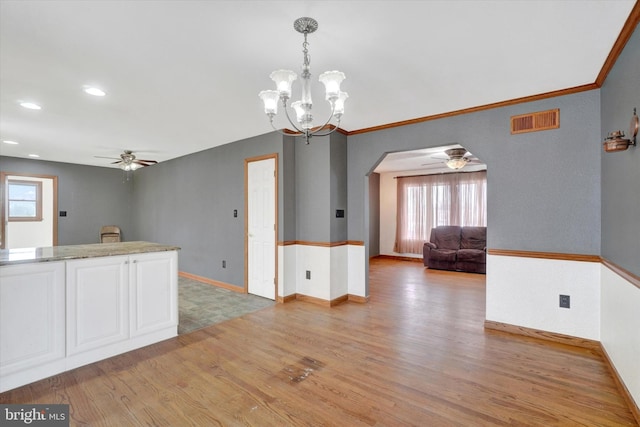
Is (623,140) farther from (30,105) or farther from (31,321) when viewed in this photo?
(30,105)

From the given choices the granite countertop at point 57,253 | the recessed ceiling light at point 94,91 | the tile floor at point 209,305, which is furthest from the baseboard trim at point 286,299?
the recessed ceiling light at point 94,91

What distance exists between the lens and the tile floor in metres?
3.50

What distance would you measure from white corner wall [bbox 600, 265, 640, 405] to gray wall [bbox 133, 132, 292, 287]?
3394mm

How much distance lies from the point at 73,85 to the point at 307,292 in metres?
3.48

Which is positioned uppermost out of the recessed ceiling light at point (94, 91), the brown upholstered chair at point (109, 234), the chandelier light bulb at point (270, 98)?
the recessed ceiling light at point (94, 91)

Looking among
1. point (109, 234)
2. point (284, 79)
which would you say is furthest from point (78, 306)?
point (109, 234)

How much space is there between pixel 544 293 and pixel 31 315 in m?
4.40

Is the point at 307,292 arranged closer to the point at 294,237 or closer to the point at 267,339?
the point at 294,237

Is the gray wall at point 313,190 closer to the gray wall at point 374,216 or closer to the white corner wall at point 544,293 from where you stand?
the white corner wall at point 544,293

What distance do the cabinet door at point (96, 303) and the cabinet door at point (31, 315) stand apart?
7 centimetres

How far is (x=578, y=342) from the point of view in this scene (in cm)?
278

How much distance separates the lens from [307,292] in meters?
4.30

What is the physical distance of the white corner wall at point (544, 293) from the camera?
2.76 m

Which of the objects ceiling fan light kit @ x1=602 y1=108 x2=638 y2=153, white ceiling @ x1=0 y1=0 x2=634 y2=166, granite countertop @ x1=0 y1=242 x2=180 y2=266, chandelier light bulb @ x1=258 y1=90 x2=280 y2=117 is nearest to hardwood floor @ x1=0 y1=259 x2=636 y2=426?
granite countertop @ x1=0 y1=242 x2=180 y2=266
